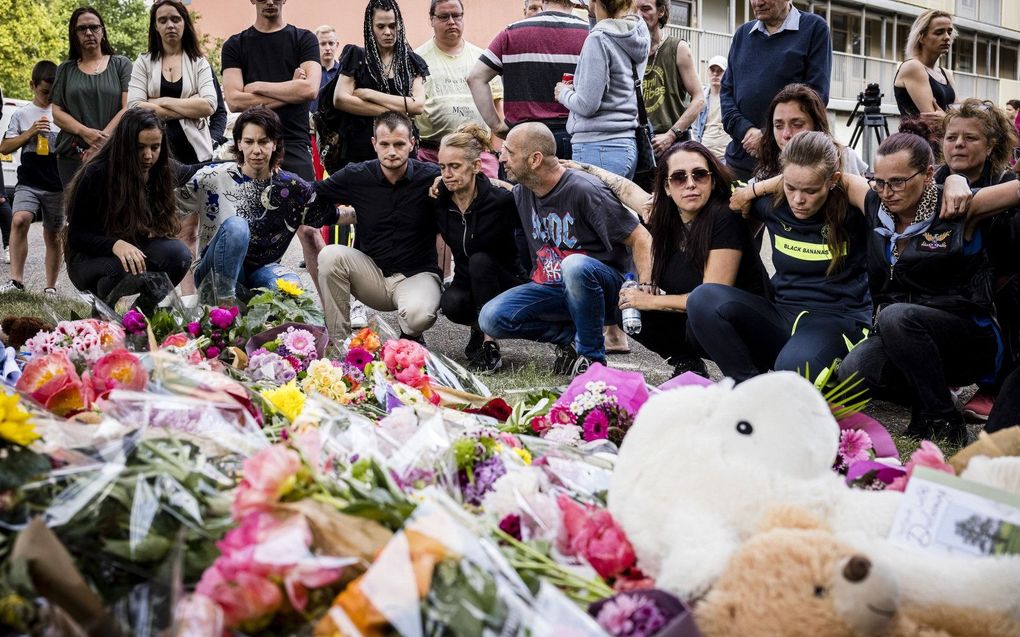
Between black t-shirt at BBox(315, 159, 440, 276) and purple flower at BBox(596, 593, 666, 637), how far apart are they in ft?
12.9

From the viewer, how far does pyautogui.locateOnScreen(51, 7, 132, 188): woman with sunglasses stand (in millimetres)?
5895

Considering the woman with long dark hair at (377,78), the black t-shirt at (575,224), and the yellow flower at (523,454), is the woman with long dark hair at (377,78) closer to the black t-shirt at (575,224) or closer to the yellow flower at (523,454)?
the black t-shirt at (575,224)

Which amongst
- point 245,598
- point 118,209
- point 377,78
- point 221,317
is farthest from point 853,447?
point 377,78

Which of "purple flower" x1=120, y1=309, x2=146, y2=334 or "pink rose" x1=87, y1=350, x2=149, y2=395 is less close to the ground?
"pink rose" x1=87, y1=350, x2=149, y2=395

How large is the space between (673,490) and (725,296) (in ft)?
7.90

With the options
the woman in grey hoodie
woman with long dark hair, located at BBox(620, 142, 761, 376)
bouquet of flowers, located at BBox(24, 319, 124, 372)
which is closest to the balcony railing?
the woman in grey hoodie

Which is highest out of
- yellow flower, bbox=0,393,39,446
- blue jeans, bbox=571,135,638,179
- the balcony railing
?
the balcony railing

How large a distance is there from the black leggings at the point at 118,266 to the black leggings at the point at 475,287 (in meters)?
1.31

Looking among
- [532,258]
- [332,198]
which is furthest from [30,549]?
[332,198]

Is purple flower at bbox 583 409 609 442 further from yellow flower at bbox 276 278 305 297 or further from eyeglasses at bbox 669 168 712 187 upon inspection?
yellow flower at bbox 276 278 305 297

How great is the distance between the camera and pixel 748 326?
146 inches

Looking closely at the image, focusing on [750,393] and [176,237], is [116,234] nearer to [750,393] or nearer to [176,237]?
[176,237]

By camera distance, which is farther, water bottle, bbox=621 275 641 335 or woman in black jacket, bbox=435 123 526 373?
woman in black jacket, bbox=435 123 526 373

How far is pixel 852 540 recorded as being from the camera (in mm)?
1319
